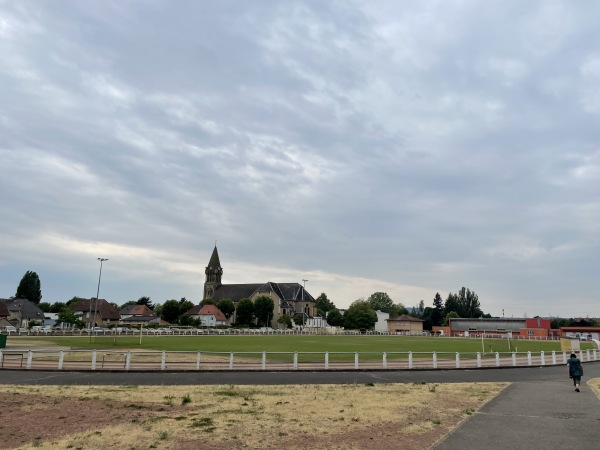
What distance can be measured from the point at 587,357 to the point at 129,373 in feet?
116

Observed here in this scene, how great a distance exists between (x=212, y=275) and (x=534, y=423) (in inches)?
6894

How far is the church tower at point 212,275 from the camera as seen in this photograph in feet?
598

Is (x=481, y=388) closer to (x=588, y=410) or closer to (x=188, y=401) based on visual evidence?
(x=588, y=410)

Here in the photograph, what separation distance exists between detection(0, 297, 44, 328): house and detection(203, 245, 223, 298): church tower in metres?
68.1

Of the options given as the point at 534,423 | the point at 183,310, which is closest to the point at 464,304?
the point at 183,310

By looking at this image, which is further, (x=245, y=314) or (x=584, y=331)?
(x=245, y=314)

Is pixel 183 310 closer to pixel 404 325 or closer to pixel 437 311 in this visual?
pixel 404 325

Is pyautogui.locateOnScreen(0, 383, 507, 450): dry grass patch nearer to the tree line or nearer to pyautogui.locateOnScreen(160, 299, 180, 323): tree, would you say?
the tree line

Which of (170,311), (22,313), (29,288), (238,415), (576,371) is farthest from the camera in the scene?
(29,288)

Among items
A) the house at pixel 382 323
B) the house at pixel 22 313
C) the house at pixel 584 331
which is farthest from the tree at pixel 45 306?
the house at pixel 584 331

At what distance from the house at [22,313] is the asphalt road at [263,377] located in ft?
338

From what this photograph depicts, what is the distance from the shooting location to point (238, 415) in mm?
13438

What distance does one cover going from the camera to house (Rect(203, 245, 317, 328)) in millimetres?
162625

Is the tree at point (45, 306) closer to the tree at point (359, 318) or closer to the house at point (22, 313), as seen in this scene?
the house at point (22, 313)
